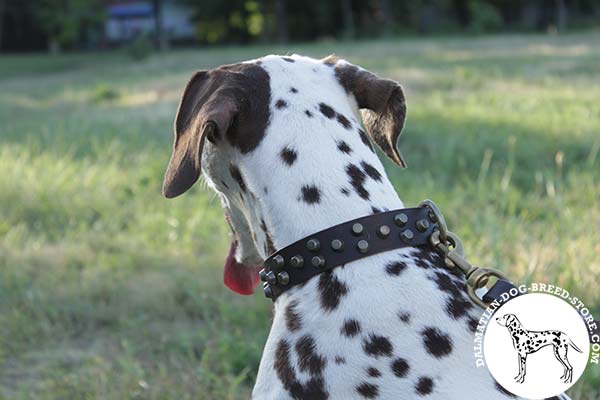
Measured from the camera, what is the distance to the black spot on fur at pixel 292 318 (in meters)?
1.89

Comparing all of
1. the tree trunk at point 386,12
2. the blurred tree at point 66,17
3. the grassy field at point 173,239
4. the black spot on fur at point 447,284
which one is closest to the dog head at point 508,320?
the black spot on fur at point 447,284

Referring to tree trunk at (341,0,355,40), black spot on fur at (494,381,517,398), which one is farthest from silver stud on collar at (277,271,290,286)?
tree trunk at (341,0,355,40)

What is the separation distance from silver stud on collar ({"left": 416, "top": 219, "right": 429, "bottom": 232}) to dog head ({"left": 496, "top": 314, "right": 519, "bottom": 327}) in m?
0.28

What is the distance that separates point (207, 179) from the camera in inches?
88.4

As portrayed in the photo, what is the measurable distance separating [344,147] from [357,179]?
0.11 meters

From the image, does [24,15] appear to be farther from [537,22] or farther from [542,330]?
[542,330]

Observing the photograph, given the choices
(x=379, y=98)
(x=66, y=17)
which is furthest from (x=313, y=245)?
(x=66, y=17)

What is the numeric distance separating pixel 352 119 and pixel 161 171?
166 inches

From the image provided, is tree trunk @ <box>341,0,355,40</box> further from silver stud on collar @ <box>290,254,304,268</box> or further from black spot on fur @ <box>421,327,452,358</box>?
black spot on fur @ <box>421,327,452,358</box>

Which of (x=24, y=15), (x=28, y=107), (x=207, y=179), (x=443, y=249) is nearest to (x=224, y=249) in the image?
(x=207, y=179)

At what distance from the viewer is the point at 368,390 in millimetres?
1765

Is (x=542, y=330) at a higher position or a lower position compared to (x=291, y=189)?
lower

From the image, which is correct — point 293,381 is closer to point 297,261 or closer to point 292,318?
point 292,318

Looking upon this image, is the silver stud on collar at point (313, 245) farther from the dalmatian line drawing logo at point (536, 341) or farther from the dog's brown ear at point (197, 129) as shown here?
the dalmatian line drawing logo at point (536, 341)
